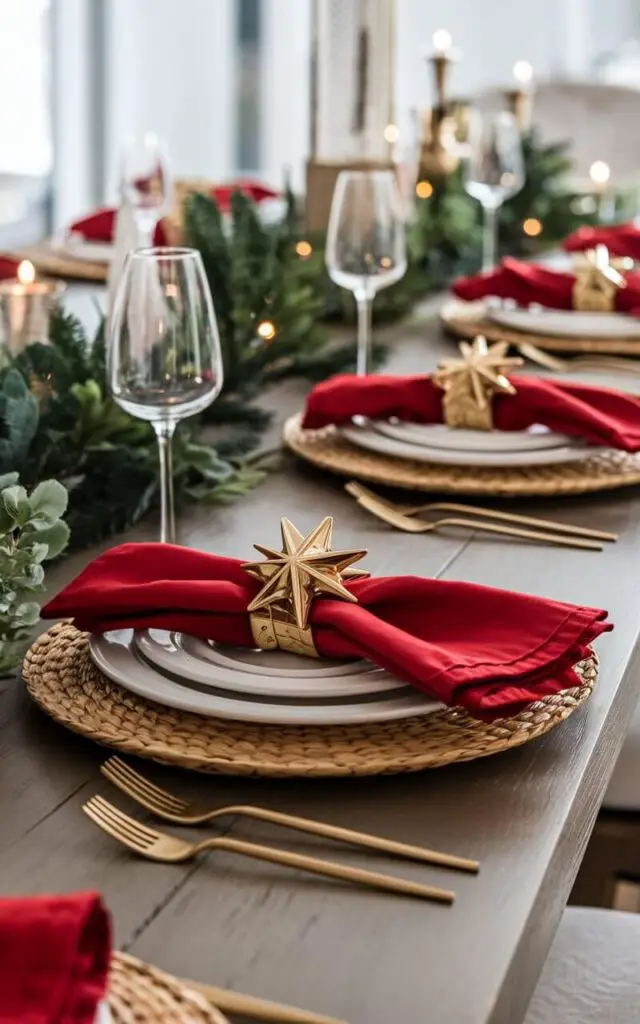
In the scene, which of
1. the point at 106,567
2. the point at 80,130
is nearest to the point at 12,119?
the point at 80,130

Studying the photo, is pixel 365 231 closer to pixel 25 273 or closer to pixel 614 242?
pixel 25 273

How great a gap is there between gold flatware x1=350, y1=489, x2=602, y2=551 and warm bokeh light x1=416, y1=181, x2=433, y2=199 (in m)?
1.35

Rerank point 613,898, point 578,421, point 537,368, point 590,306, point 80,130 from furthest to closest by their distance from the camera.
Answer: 1. point 80,130
2. point 590,306
3. point 537,368
4. point 613,898
5. point 578,421

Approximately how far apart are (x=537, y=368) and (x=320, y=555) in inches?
37.4

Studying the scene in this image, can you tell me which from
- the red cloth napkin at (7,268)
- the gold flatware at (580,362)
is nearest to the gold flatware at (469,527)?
the gold flatware at (580,362)

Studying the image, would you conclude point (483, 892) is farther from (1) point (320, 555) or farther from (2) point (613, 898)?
(2) point (613, 898)

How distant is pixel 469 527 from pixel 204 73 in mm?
4347

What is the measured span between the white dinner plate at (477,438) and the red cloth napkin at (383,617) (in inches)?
16.4

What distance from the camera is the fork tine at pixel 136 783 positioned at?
0.67 metres

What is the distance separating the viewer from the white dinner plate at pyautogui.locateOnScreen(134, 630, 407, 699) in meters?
0.73

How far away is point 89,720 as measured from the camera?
73 cm

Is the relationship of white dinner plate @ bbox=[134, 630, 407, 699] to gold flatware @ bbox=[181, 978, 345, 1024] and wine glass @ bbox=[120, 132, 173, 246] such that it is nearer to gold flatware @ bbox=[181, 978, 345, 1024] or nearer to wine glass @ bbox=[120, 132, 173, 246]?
gold flatware @ bbox=[181, 978, 345, 1024]

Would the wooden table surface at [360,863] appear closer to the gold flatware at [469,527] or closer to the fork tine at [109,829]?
the fork tine at [109,829]

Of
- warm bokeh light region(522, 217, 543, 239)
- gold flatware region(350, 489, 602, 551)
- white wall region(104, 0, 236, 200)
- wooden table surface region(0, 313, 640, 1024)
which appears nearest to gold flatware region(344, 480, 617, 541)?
gold flatware region(350, 489, 602, 551)
